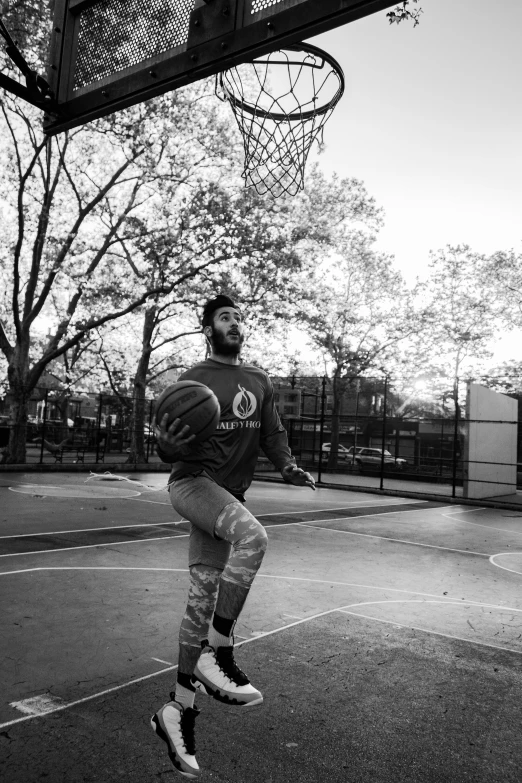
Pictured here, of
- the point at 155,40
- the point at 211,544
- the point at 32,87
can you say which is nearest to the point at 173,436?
the point at 211,544

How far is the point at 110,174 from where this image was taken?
22.6 m

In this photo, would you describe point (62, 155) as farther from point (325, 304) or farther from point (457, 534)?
point (457, 534)

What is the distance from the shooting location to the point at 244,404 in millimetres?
3359

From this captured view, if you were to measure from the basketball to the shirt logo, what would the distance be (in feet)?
0.72

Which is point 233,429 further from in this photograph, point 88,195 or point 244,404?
point 88,195

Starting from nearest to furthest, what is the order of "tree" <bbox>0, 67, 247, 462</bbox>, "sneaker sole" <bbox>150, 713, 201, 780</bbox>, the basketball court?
"sneaker sole" <bbox>150, 713, 201, 780</bbox> → the basketball court → "tree" <bbox>0, 67, 247, 462</bbox>

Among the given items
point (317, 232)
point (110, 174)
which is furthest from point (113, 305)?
point (317, 232)

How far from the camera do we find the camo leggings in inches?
114

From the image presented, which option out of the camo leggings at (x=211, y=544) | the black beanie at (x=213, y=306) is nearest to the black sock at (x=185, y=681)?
the camo leggings at (x=211, y=544)

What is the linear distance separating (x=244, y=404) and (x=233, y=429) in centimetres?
16

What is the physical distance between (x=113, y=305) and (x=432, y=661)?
2208 centimetres

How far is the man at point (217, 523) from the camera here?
280 cm

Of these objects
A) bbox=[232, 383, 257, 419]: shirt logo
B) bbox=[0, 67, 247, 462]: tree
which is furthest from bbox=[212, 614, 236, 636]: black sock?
bbox=[0, 67, 247, 462]: tree

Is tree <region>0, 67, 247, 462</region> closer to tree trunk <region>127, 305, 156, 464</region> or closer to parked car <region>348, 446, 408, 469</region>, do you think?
tree trunk <region>127, 305, 156, 464</region>
